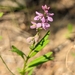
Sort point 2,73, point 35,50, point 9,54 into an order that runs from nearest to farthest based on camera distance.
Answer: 1. point 35,50
2. point 2,73
3. point 9,54

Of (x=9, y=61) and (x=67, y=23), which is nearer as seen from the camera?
(x=9, y=61)

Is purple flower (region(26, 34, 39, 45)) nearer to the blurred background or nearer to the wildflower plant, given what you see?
the wildflower plant

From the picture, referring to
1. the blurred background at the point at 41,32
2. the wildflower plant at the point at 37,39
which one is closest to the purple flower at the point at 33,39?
the wildflower plant at the point at 37,39

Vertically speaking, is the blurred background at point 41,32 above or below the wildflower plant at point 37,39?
below

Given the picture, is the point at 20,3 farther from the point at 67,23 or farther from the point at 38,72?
the point at 38,72

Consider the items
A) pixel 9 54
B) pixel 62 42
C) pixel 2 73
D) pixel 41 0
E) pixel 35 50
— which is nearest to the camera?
pixel 35 50

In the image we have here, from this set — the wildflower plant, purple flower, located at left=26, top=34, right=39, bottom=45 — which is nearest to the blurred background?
the wildflower plant

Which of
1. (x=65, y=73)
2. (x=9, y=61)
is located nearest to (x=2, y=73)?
(x=9, y=61)

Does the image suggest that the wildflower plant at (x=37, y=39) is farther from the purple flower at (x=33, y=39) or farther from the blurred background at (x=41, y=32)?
the blurred background at (x=41, y=32)

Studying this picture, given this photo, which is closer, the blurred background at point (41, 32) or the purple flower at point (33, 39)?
the purple flower at point (33, 39)
